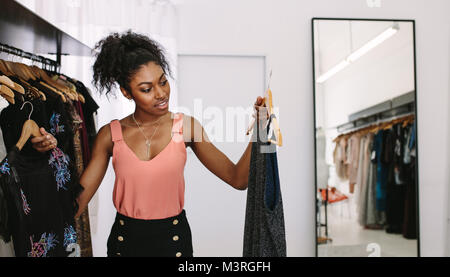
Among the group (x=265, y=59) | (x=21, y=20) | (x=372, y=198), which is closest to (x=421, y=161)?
(x=372, y=198)

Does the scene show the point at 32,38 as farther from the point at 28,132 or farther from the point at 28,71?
the point at 28,132

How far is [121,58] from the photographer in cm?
152

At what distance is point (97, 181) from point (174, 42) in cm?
70

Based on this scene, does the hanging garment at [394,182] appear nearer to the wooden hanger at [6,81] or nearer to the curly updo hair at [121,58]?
the curly updo hair at [121,58]

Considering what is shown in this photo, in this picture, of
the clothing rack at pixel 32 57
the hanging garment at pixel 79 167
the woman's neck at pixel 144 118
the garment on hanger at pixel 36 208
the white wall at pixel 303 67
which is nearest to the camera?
the garment on hanger at pixel 36 208

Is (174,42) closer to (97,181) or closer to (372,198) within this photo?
(97,181)

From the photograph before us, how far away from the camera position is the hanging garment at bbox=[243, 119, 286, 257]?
1318 mm

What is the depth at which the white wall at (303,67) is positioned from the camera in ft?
6.19

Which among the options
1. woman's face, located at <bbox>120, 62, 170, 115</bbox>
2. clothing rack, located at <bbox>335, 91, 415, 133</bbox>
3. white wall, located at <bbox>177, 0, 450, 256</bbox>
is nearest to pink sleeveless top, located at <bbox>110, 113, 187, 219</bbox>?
woman's face, located at <bbox>120, 62, 170, 115</bbox>

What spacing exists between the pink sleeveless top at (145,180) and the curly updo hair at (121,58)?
0.57ft

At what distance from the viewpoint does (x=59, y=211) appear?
1350mm

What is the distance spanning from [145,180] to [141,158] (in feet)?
0.29

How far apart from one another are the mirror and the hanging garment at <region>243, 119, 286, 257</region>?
2.02 ft

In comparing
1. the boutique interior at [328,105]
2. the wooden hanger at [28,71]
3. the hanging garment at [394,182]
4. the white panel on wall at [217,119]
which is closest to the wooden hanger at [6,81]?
the wooden hanger at [28,71]
